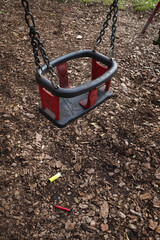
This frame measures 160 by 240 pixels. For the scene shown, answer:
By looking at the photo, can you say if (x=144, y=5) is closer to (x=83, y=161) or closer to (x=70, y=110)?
(x=70, y=110)

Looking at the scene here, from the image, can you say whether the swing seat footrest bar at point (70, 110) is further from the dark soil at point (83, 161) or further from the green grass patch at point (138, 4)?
the green grass patch at point (138, 4)

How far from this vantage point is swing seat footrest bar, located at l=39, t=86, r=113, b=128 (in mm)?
1951

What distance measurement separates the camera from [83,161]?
2.34 metres

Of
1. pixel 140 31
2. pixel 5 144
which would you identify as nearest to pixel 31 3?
pixel 140 31

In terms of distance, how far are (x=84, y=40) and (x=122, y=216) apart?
10.8 feet

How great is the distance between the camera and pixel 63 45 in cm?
396

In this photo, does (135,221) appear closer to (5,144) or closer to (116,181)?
(116,181)

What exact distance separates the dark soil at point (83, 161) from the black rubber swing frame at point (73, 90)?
0.54 meters

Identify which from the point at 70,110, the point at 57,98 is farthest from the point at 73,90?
the point at 70,110

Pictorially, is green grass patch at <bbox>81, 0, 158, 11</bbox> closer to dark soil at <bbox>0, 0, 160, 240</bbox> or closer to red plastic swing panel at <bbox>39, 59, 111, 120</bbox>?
dark soil at <bbox>0, 0, 160, 240</bbox>

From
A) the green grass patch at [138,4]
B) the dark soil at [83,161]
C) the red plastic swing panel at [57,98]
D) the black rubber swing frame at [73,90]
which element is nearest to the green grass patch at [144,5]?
the green grass patch at [138,4]

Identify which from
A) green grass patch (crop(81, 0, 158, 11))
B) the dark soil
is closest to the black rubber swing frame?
the dark soil

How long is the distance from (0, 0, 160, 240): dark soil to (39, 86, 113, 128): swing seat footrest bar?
515 mm

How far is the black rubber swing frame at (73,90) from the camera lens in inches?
62.9
